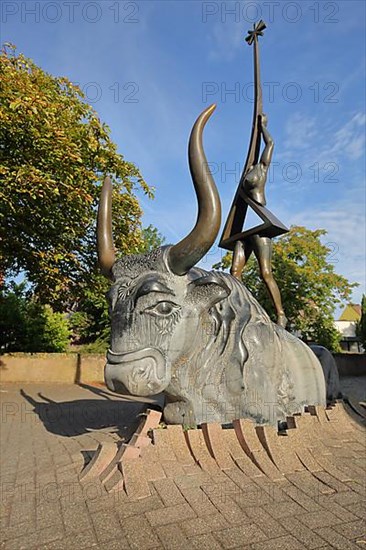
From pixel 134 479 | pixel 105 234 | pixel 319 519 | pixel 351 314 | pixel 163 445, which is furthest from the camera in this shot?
pixel 351 314

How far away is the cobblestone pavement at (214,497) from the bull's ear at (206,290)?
0.87 metres

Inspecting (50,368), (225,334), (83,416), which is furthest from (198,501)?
(50,368)

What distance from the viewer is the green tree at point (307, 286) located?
19.0 metres

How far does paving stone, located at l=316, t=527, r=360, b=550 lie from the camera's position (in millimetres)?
1785

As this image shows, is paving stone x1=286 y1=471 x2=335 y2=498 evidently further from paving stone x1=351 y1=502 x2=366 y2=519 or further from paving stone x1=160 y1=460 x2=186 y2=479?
paving stone x1=160 y1=460 x2=186 y2=479

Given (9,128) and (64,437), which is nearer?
(64,437)

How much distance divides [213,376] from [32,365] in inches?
470

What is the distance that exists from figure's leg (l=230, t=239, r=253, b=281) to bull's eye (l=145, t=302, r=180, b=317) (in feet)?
8.98

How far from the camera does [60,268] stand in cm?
1110

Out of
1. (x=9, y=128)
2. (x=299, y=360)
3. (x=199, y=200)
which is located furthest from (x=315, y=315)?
(x=199, y=200)

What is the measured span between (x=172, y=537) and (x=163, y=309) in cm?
132

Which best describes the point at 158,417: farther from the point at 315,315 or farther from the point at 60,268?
the point at 315,315

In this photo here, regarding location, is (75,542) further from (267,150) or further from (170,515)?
(267,150)

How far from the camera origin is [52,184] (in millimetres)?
8328
